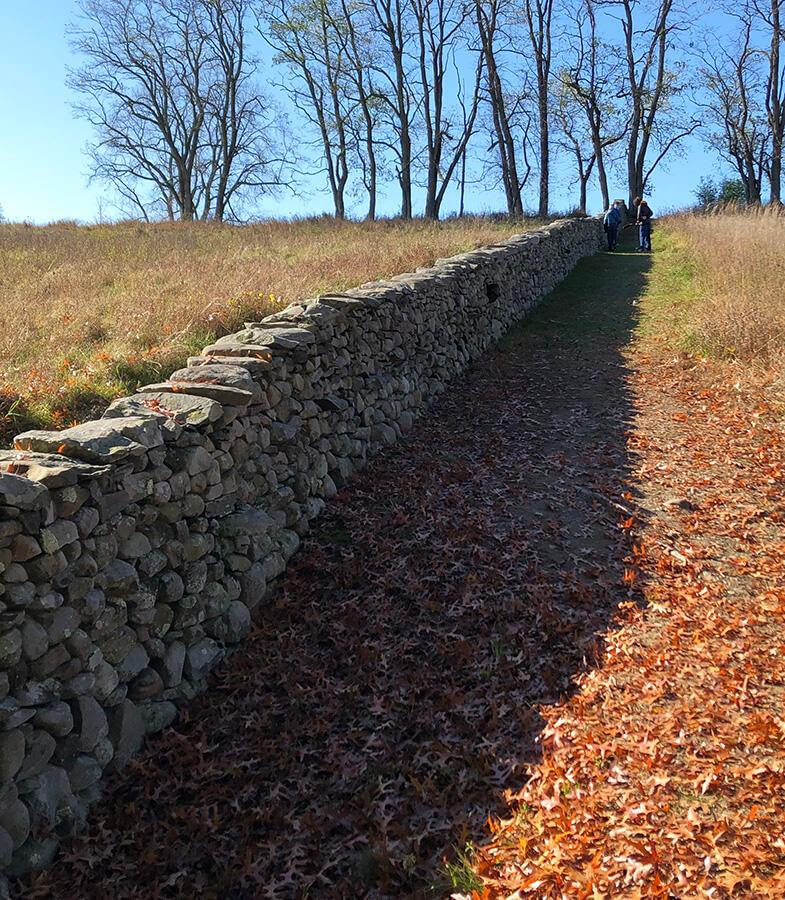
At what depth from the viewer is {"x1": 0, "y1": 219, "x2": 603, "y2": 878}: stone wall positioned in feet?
10.4

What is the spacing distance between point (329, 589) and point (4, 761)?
241 cm

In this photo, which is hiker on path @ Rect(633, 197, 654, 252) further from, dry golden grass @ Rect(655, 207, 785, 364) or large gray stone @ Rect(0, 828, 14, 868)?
large gray stone @ Rect(0, 828, 14, 868)

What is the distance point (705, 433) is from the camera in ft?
23.9

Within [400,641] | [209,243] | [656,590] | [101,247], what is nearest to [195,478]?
[400,641]

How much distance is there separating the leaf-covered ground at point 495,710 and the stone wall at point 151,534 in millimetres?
213

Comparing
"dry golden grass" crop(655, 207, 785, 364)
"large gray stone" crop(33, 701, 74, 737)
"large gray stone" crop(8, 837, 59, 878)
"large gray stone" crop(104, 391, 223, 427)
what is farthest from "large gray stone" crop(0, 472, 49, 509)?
"dry golden grass" crop(655, 207, 785, 364)

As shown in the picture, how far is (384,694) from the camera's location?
4227mm

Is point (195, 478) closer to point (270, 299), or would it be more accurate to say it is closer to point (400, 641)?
point (400, 641)

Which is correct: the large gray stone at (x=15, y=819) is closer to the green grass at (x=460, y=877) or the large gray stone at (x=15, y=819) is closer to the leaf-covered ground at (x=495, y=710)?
the leaf-covered ground at (x=495, y=710)

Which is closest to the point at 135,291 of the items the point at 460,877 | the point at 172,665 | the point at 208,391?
the point at 208,391

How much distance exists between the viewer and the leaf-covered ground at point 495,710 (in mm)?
3135

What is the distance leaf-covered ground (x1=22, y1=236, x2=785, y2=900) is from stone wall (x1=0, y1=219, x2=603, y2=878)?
21 cm

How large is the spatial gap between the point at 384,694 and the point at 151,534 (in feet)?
5.23

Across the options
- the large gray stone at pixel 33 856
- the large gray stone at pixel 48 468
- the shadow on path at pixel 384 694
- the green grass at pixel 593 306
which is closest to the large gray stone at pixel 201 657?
the shadow on path at pixel 384 694
